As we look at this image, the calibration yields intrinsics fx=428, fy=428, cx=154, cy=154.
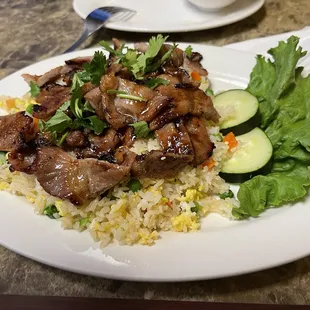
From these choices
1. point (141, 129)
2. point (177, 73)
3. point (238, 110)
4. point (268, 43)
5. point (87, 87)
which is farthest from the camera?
point (268, 43)

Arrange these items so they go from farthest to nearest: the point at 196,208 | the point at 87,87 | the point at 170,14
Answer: the point at 170,14 < the point at 87,87 < the point at 196,208

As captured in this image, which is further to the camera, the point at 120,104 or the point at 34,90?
the point at 34,90

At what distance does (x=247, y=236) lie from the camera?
232 cm

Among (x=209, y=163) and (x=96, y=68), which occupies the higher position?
(x=96, y=68)

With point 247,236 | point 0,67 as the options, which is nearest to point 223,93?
point 247,236

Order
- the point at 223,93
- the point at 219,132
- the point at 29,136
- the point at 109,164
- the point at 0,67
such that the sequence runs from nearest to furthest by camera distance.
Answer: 1. the point at 109,164
2. the point at 29,136
3. the point at 219,132
4. the point at 223,93
5. the point at 0,67

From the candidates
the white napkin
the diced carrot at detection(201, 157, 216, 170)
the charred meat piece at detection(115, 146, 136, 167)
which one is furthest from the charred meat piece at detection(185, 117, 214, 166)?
the white napkin

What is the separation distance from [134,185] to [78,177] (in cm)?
34

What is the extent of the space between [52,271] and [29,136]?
33.7 inches

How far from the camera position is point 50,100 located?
292 centimetres

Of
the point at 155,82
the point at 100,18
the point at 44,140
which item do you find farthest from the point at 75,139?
the point at 100,18

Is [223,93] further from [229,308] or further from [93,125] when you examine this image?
[229,308]

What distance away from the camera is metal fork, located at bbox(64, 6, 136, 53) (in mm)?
4414

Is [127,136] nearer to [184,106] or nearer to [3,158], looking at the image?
[184,106]
